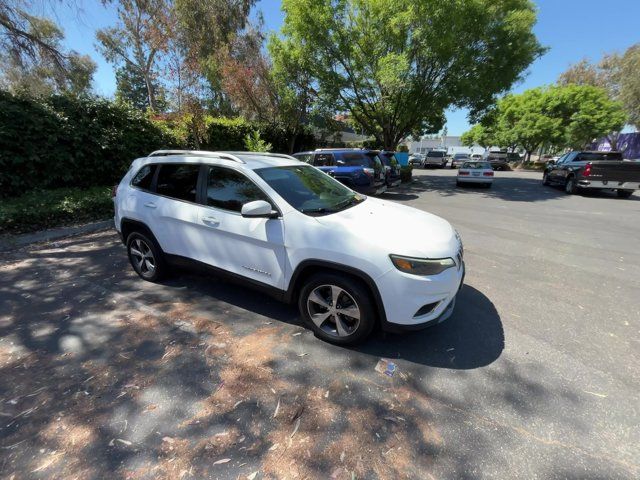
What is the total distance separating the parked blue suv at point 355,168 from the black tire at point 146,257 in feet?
21.2

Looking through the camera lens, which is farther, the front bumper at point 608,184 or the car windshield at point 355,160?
the front bumper at point 608,184

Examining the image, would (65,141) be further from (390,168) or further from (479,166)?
(479,166)

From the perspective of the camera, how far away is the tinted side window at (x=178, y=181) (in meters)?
3.63

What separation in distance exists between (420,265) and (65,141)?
9260 mm

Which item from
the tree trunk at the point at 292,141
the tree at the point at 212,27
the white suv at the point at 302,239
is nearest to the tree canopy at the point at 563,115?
the tree trunk at the point at 292,141

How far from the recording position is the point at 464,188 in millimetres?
15453

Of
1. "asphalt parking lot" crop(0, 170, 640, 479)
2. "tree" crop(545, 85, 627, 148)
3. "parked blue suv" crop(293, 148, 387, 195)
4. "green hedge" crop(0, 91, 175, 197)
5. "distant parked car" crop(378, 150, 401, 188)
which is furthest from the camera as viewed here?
"tree" crop(545, 85, 627, 148)

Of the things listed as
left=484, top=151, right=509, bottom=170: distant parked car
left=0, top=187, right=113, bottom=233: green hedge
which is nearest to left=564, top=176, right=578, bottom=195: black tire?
left=0, top=187, right=113, bottom=233: green hedge

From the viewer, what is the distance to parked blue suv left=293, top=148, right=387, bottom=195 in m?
9.65

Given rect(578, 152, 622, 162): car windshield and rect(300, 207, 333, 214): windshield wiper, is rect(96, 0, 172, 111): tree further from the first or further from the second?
rect(578, 152, 622, 162): car windshield

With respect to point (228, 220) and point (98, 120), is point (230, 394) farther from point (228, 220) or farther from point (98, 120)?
point (98, 120)

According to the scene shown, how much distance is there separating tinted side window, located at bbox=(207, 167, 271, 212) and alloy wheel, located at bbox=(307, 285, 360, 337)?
1.05 meters

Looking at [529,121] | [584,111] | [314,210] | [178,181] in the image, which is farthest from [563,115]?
[178,181]

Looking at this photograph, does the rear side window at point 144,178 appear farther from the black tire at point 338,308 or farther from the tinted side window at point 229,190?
the black tire at point 338,308
